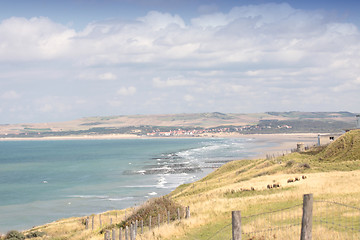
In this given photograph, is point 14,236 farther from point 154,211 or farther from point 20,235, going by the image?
point 154,211

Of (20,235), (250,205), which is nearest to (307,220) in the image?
(250,205)

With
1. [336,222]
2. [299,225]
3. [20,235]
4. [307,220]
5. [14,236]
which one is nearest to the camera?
[307,220]

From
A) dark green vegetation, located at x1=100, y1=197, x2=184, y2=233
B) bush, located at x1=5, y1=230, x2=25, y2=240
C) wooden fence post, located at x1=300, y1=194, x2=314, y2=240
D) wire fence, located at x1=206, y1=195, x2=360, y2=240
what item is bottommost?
bush, located at x1=5, y1=230, x2=25, y2=240

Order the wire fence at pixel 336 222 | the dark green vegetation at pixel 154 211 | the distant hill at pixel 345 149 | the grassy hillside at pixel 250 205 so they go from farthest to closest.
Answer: the distant hill at pixel 345 149 < the dark green vegetation at pixel 154 211 < the grassy hillside at pixel 250 205 < the wire fence at pixel 336 222

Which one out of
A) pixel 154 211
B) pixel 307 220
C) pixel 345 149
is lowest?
pixel 154 211

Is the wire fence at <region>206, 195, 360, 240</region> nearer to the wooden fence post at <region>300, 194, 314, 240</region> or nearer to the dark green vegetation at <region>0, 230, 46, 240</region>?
the wooden fence post at <region>300, 194, 314, 240</region>

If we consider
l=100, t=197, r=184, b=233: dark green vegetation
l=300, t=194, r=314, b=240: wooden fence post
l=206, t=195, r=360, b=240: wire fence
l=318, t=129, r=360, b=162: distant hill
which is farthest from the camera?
l=318, t=129, r=360, b=162: distant hill

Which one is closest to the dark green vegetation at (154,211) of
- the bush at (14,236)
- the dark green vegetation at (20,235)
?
the dark green vegetation at (20,235)

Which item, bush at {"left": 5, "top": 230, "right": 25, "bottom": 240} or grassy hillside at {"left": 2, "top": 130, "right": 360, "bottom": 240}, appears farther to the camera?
bush at {"left": 5, "top": 230, "right": 25, "bottom": 240}

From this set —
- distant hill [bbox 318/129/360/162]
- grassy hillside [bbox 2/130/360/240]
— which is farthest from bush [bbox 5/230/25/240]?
distant hill [bbox 318/129/360/162]

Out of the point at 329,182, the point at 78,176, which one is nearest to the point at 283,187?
the point at 329,182

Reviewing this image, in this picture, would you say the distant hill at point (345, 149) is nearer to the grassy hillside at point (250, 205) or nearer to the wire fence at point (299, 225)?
the grassy hillside at point (250, 205)

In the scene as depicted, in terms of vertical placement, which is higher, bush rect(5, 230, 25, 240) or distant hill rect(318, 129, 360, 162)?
distant hill rect(318, 129, 360, 162)

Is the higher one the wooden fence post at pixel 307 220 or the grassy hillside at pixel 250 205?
the wooden fence post at pixel 307 220
